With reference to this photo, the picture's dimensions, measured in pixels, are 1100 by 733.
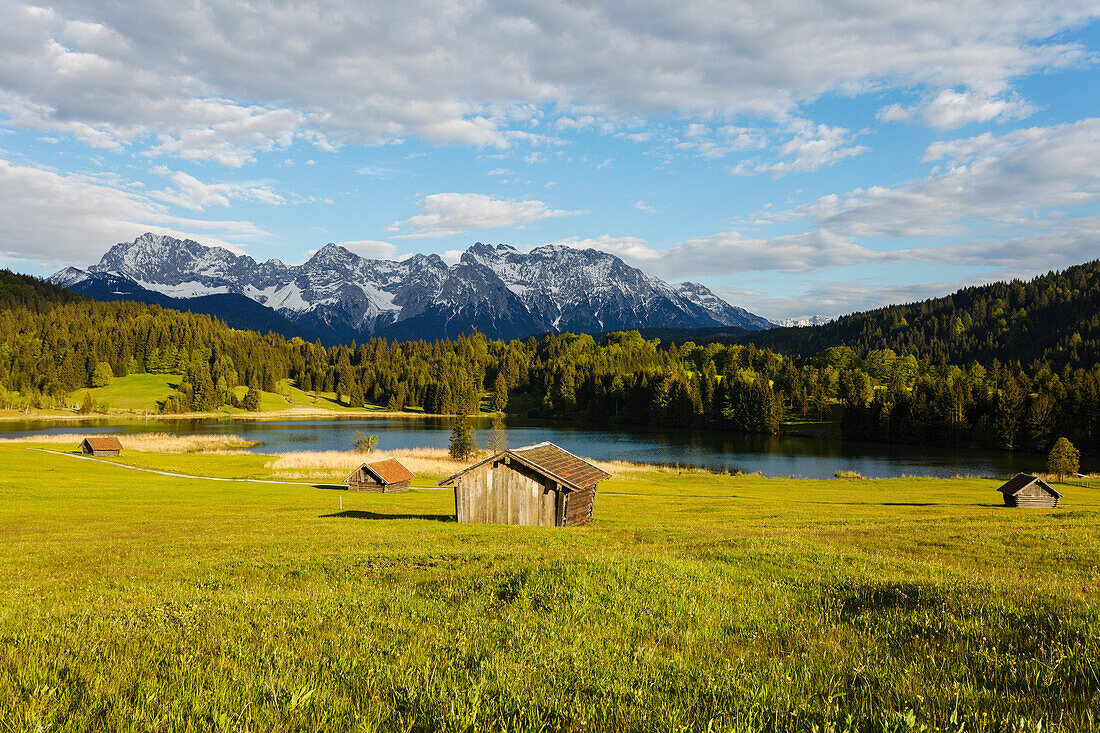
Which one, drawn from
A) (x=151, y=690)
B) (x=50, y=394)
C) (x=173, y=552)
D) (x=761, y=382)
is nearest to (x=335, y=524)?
(x=173, y=552)

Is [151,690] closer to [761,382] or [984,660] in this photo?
[984,660]

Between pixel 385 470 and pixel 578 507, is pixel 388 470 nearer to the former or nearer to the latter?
pixel 385 470

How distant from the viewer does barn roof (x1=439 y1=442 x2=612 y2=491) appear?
1328 inches

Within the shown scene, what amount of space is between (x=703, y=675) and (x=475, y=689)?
82.2 inches

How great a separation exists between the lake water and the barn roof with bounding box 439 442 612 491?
55362 mm

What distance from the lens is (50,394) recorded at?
200m

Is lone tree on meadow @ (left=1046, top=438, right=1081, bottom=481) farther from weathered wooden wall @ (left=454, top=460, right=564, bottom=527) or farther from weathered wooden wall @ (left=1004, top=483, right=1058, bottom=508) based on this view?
weathered wooden wall @ (left=454, top=460, right=564, bottom=527)

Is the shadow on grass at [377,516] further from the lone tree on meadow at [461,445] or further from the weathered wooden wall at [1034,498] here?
the weathered wooden wall at [1034,498]

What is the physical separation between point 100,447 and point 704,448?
103 metres

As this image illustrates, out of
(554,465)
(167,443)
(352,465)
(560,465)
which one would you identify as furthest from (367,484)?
(167,443)

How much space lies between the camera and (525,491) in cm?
3481

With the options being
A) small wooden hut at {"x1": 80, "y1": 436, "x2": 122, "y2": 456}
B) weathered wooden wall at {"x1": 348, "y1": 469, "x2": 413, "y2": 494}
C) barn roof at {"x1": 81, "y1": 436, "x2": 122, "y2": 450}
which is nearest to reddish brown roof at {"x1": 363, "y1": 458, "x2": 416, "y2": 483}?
weathered wooden wall at {"x1": 348, "y1": 469, "x2": 413, "y2": 494}

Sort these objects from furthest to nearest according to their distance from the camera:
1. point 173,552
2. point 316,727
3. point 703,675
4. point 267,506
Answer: point 267,506 → point 173,552 → point 703,675 → point 316,727

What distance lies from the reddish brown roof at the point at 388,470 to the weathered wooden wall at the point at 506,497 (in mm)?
22767
